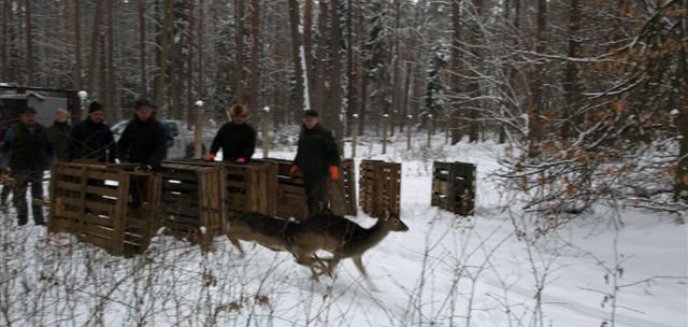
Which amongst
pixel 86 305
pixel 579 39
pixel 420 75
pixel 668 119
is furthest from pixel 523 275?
pixel 420 75

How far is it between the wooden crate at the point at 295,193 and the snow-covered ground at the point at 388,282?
0.68 metres

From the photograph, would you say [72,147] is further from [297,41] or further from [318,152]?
[297,41]

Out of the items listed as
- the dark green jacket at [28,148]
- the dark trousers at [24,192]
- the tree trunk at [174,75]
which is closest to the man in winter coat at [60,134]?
the dark green jacket at [28,148]

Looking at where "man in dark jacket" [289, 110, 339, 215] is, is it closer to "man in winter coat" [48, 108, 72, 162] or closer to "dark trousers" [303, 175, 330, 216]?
"dark trousers" [303, 175, 330, 216]

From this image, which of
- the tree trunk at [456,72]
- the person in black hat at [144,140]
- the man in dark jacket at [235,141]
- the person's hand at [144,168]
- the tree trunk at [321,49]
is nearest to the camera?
the person's hand at [144,168]

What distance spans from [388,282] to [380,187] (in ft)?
13.5

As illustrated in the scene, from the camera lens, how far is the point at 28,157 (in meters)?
7.66

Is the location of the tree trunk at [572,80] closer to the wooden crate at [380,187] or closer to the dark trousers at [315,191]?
the wooden crate at [380,187]

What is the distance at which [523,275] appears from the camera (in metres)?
6.73

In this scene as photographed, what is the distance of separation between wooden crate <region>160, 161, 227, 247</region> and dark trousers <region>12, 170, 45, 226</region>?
2.08 meters

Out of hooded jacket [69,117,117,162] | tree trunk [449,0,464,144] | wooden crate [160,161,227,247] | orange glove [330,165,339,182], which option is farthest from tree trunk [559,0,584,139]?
hooded jacket [69,117,117,162]

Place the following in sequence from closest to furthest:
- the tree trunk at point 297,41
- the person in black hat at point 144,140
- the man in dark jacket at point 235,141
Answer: the person in black hat at point 144,140 → the man in dark jacket at point 235,141 → the tree trunk at point 297,41

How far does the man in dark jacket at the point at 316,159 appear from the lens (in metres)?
7.34

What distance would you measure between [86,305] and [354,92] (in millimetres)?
31750
